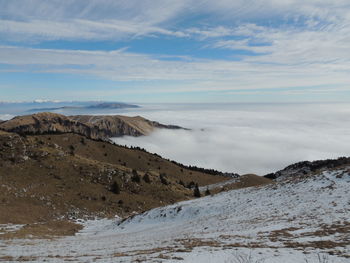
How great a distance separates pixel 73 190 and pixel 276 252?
172ft

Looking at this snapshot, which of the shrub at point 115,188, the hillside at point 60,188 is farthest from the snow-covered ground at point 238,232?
the shrub at point 115,188

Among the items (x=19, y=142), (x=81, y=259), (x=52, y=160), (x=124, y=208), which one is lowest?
(x=124, y=208)

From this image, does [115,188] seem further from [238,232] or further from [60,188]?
[238,232]

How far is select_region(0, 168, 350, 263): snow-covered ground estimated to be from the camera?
16188mm

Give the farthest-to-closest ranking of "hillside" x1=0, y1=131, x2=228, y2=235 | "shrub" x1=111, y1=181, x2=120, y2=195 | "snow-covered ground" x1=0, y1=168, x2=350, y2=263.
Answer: "shrub" x1=111, y1=181, x2=120, y2=195
"hillside" x1=0, y1=131, x2=228, y2=235
"snow-covered ground" x1=0, y1=168, x2=350, y2=263

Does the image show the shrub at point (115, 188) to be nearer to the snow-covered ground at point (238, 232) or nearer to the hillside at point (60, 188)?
the hillside at point (60, 188)

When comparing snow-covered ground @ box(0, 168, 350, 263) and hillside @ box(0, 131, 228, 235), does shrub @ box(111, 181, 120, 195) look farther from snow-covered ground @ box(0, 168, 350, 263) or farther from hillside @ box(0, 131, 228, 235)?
snow-covered ground @ box(0, 168, 350, 263)

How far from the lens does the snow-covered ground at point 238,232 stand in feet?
53.1

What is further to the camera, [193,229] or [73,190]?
[73,190]

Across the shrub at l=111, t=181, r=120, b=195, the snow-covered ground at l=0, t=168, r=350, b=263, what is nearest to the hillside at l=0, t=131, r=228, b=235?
the shrub at l=111, t=181, r=120, b=195

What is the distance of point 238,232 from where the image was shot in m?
23.2

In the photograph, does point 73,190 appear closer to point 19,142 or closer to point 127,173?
point 127,173

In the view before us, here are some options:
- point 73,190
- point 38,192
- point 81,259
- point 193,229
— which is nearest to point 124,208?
point 73,190

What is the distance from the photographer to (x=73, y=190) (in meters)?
58.7
